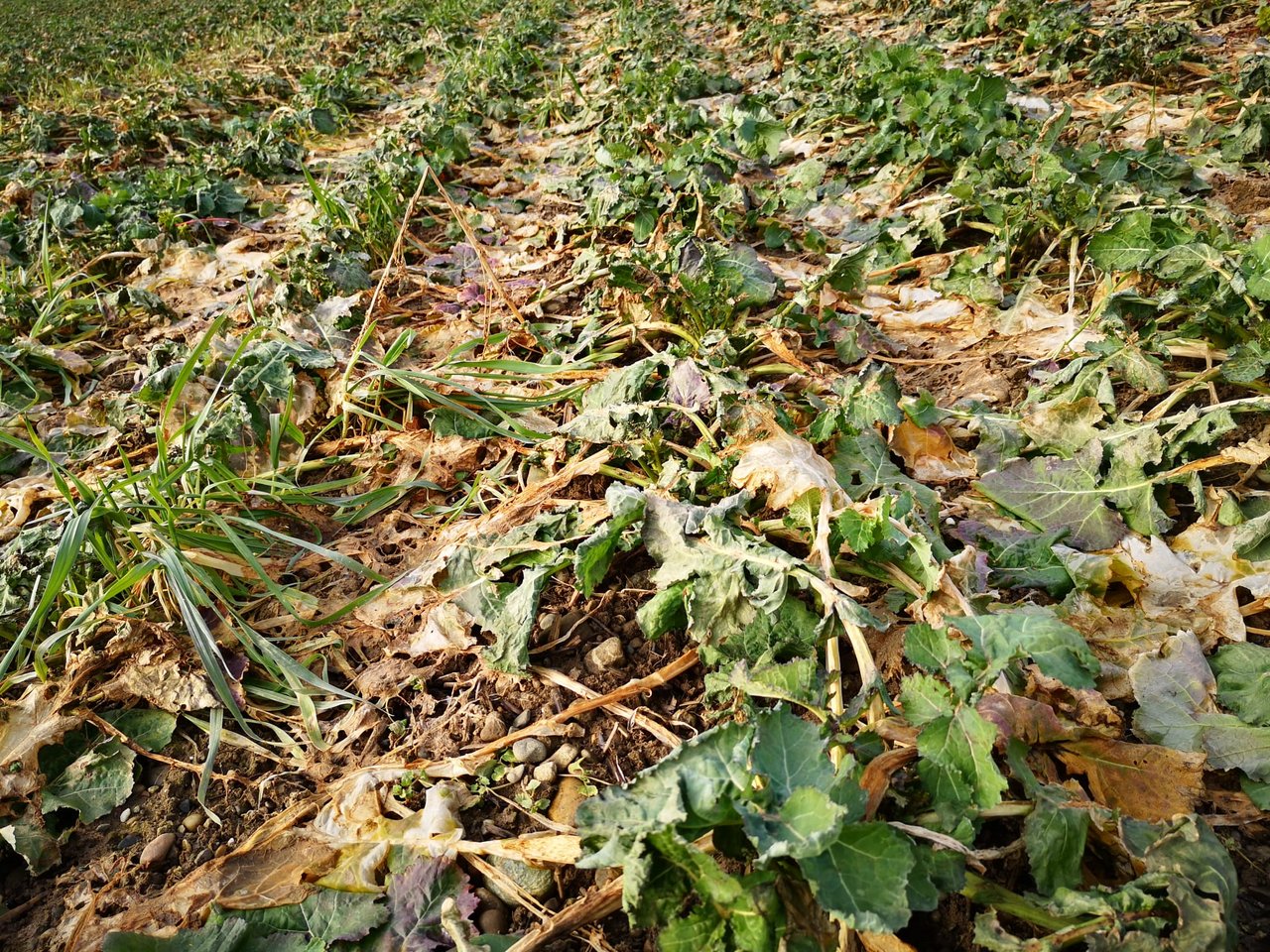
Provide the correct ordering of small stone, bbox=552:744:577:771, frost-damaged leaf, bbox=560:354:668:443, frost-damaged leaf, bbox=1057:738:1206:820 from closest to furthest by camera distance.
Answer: frost-damaged leaf, bbox=1057:738:1206:820, small stone, bbox=552:744:577:771, frost-damaged leaf, bbox=560:354:668:443

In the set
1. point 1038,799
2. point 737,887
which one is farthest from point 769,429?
point 737,887

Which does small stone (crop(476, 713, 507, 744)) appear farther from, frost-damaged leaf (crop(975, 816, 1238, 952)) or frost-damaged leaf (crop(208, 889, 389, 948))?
frost-damaged leaf (crop(975, 816, 1238, 952))

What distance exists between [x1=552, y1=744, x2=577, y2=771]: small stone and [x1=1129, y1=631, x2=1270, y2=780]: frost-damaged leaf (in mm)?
964

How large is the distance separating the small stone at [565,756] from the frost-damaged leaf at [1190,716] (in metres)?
0.96

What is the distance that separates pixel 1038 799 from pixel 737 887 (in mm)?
478

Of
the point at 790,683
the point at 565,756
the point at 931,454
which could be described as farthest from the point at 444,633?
the point at 931,454

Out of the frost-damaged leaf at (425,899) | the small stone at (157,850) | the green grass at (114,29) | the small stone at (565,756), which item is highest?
the green grass at (114,29)

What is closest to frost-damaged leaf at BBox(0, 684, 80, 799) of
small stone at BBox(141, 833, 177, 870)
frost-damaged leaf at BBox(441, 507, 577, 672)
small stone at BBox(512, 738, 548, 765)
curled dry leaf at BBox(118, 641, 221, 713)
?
curled dry leaf at BBox(118, 641, 221, 713)

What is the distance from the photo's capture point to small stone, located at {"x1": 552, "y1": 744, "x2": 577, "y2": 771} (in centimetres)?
142

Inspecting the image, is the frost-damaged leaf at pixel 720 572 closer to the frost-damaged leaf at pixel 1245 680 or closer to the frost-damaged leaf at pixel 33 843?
the frost-damaged leaf at pixel 1245 680

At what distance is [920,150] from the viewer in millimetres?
3178

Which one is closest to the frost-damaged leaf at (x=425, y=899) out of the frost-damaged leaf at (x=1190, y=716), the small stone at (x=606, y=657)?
the small stone at (x=606, y=657)

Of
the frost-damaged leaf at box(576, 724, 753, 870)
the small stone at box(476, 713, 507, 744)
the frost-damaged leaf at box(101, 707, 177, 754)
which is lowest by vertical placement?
the small stone at box(476, 713, 507, 744)

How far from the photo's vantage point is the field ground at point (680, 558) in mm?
1067
